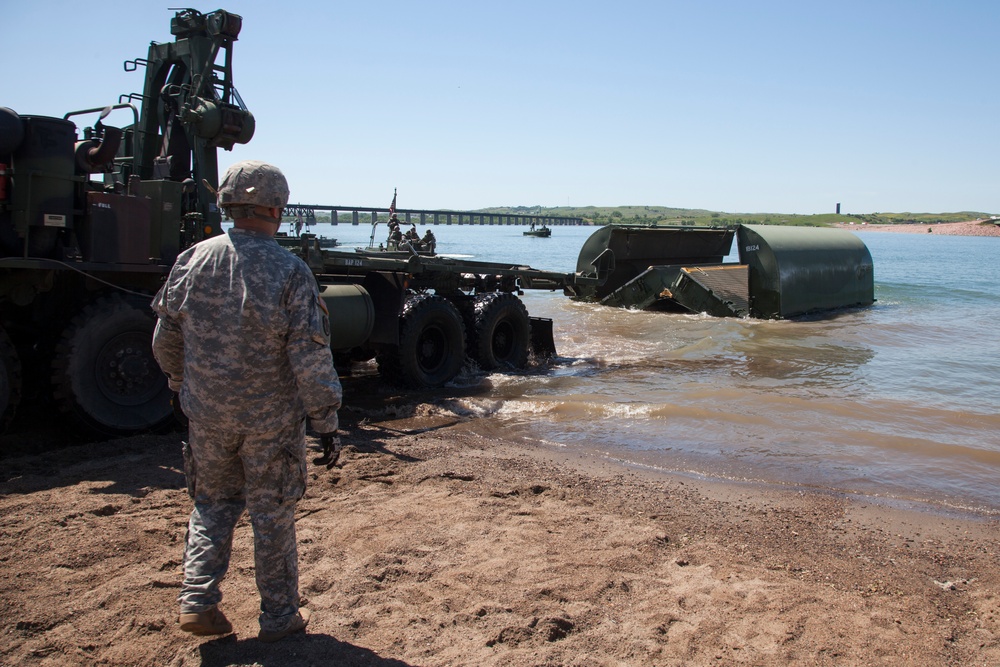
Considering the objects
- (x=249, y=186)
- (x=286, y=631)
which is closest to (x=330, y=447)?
(x=286, y=631)

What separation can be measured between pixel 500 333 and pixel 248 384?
820cm

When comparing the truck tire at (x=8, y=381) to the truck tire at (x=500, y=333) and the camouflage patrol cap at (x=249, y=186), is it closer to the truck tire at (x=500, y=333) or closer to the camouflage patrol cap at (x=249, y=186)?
the camouflage patrol cap at (x=249, y=186)

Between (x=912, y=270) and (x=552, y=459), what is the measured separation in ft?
132

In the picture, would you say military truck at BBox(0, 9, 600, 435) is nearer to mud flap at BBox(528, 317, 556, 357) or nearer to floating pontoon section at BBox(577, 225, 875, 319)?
mud flap at BBox(528, 317, 556, 357)

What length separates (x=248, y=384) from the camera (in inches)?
126

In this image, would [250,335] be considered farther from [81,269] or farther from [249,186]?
[81,269]

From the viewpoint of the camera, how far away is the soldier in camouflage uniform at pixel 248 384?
10.4 feet

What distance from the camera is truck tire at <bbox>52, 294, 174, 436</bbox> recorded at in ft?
20.5

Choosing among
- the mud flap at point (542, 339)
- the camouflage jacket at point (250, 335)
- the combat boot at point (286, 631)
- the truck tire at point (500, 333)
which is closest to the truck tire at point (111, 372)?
the camouflage jacket at point (250, 335)

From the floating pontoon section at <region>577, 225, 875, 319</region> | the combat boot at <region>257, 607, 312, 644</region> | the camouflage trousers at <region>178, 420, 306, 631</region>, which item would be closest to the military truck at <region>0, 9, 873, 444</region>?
the camouflage trousers at <region>178, 420, 306, 631</region>

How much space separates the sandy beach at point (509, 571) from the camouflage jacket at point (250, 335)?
950 millimetres

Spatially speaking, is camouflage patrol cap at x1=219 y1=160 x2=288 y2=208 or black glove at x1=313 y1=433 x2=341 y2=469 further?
black glove at x1=313 y1=433 x2=341 y2=469

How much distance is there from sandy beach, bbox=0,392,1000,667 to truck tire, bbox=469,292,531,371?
177 inches

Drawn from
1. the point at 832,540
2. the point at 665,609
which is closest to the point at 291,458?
the point at 665,609
